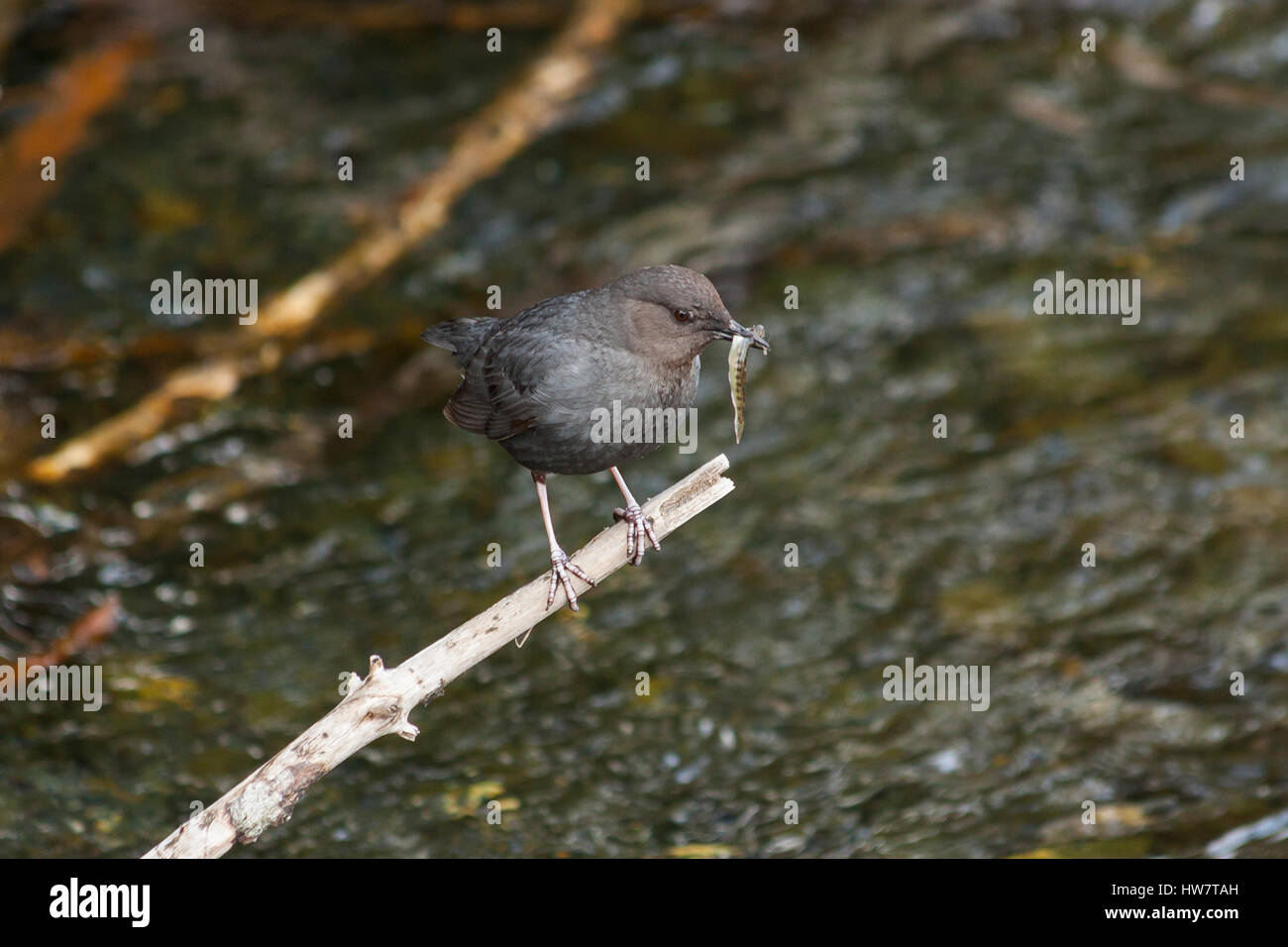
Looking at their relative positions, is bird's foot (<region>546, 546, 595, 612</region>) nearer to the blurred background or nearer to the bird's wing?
the bird's wing

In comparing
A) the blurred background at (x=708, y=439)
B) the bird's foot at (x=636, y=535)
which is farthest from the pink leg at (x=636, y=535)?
the blurred background at (x=708, y=439)

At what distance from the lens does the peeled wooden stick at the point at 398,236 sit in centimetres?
884

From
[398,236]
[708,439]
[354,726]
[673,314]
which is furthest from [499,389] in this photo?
[398,236]

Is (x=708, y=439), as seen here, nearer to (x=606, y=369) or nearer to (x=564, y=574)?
(x=606, y=369)

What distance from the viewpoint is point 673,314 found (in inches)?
205

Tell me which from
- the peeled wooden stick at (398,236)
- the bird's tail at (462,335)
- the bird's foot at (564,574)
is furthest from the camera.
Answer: the peeled wooden stick at (398,236)

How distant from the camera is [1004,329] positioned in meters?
9.79

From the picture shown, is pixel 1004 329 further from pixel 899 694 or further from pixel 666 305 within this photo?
pixel 666 305

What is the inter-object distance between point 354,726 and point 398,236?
685cm

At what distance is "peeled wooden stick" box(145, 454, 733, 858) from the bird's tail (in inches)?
60.2

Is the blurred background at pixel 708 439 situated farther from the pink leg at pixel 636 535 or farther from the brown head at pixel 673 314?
the brown head at pixel 673 314

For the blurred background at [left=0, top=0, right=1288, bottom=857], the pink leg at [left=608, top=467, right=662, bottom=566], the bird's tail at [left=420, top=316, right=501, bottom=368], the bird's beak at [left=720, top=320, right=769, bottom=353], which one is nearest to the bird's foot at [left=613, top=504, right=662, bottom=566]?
the pink leg at [left=608, top=467, right=662, bottom=566]

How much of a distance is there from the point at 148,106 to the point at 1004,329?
23.6 feet

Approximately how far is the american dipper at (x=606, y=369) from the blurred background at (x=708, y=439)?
2032mm
